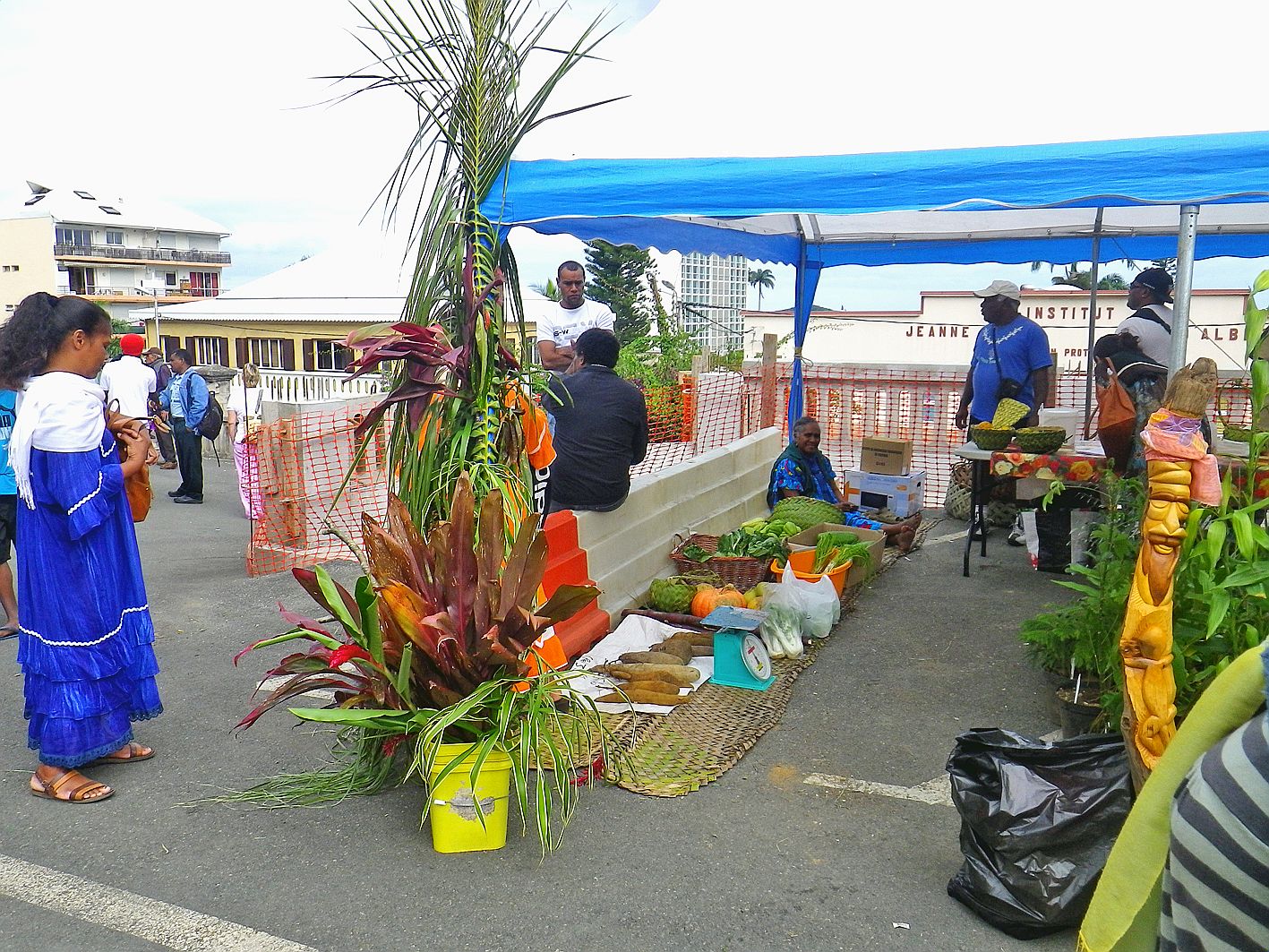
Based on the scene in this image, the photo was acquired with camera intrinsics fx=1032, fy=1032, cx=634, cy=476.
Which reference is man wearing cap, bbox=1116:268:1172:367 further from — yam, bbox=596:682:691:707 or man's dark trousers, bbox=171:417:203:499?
man's dark trousers, bbox=171:417:203:499

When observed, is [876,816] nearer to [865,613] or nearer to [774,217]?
[865,613]

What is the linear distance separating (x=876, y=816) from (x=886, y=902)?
0.59 meters

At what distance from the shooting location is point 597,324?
7.87 metres

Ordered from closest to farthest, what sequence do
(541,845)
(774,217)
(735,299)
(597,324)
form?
1. (541,845)
2. (597,324)
3. (774,217)
4. (735,299)

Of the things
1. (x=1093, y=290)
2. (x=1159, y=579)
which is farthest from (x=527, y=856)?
(x=1093, y=290)

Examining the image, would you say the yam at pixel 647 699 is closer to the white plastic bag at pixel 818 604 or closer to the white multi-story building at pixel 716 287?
the white plastic bag at pixel 818 604

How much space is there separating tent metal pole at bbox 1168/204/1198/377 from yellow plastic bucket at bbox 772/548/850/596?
2567 millimetres

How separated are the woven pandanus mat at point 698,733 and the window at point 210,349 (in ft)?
124

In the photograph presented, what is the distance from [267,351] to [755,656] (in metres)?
31.6

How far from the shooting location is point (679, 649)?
5516 millimetres

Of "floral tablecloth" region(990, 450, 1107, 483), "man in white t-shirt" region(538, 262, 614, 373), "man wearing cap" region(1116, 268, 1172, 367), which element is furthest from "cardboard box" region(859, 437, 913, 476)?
"man in white t-shirt" region(538, 262, 614, 373)

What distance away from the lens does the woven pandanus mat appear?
413cm

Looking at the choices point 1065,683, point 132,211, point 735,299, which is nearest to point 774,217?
point 1065,683

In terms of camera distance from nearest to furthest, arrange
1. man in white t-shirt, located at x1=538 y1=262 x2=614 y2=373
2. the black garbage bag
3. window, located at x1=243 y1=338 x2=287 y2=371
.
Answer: the black garbage bag → man in white t-shirt, located at x1=538 y1=262 x2=614 y2=373 → window, located at x1=243 y1=338 x2=287 y2=371
